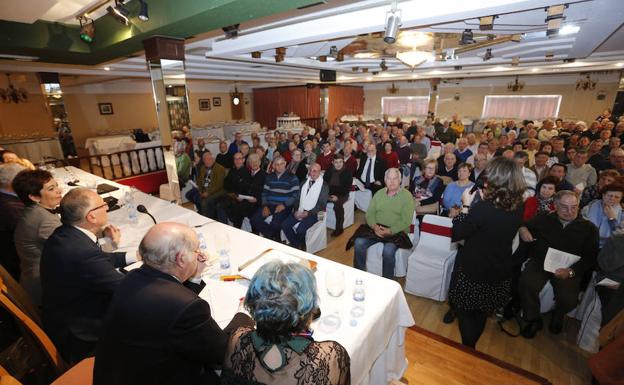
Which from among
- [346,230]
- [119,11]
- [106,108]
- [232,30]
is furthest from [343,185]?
[106,108]

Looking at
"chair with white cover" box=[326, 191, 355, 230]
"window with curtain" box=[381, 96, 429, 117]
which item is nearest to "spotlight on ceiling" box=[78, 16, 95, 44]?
"chair with white cover" box=[326, 191, 355, 230]

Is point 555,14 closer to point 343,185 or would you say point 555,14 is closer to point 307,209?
point 343,185

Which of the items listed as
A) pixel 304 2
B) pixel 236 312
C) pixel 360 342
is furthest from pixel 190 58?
pixel 360 342

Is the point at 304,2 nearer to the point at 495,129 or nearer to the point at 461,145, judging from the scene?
the point at 461,145

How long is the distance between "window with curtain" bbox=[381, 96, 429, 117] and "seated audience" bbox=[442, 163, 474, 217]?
13.3 meters

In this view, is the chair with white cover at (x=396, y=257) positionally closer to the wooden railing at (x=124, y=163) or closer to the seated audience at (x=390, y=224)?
the seated audience at (x=390, y=224)

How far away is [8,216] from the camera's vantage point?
8.04ft

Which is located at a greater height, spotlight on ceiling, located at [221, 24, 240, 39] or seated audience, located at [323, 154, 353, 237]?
spotlight on ceiling, located at [221, 24, 240, 39]

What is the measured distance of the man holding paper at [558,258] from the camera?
2480 millimetres

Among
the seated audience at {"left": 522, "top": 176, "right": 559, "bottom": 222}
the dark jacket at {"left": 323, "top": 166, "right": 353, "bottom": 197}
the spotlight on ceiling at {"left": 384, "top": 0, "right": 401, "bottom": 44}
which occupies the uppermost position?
the spotlight on ceiling at {"left": 384, "top": 0, "right": 401, "bottom": 44}

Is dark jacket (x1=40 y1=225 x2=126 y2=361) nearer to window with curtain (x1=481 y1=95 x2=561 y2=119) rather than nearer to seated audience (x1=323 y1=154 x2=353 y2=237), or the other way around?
seated audience (x1=323 y1=154 x2=353 y2=237)

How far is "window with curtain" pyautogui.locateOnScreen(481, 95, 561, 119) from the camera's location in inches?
489

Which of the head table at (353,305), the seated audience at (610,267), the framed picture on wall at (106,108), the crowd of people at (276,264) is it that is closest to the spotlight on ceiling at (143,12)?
the crowd of people at (276,264)

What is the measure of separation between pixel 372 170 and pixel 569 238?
2.99m
